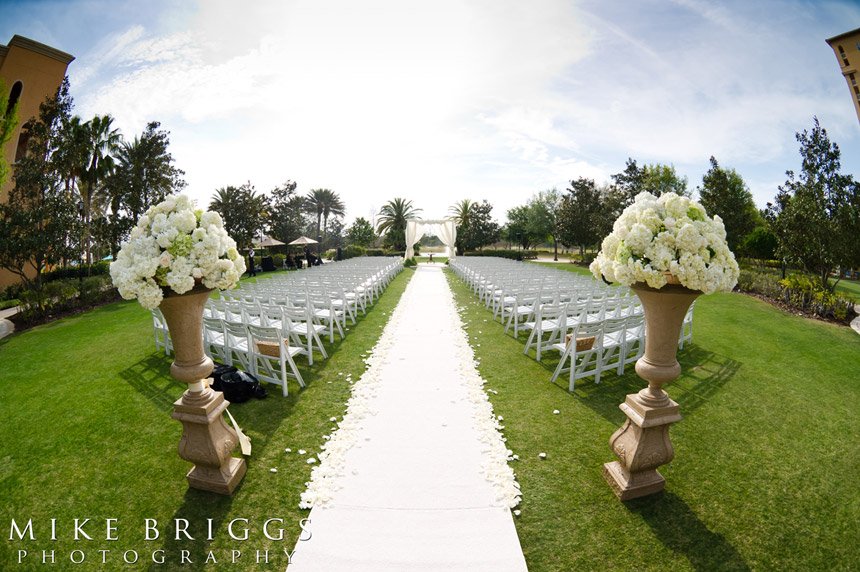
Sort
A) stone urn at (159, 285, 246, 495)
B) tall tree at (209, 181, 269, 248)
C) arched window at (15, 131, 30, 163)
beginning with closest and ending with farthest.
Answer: stone urn at (159, 285, 246, 495) → arched window at (15, 131, 30, 163) → tall tree at (209, 181, 269, 248)

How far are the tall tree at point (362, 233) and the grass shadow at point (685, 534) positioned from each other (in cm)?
4726

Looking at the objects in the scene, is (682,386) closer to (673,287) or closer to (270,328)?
(673,287)

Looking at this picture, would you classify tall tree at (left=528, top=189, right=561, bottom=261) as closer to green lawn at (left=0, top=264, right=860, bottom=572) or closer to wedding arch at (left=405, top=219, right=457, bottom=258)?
wedding arch at (left=405, top=219, right=457, bottom=258)

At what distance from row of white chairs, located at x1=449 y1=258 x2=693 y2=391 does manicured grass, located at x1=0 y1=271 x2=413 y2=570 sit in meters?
3.63

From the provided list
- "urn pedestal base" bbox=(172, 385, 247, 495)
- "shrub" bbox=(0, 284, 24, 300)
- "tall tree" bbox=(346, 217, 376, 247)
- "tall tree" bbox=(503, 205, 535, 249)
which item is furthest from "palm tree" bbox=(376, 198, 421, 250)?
"urn pedestal base" bbox=(172, 385, 247, 495)

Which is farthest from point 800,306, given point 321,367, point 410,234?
point 410,234

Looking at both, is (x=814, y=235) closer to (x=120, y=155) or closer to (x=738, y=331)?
(x=738, y=331)

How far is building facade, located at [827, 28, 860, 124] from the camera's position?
A: 14578 mm

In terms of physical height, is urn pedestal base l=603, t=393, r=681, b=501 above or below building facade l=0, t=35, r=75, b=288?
below

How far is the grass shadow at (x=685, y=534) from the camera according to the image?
2723mm

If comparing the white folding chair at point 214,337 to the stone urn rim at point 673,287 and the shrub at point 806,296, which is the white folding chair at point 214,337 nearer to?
the stone urn rim at point 673,287

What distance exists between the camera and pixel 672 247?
9.24 ft

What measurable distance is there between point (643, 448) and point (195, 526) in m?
3.96

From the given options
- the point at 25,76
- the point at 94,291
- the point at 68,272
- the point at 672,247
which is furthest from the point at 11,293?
the point at 672,247
